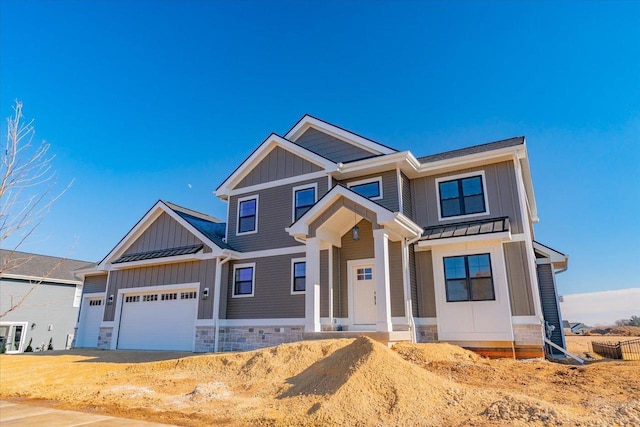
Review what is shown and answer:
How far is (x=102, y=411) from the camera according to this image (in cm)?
677

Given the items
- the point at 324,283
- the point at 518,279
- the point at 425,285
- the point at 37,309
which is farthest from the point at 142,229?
the point at 518,279

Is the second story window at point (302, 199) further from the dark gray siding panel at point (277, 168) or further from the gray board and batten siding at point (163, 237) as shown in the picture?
the gray board and batten siding at point (163, 237)

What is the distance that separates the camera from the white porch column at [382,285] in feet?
33.5

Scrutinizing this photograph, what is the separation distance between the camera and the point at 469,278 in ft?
38.8

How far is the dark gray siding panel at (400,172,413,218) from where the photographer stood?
1308cm

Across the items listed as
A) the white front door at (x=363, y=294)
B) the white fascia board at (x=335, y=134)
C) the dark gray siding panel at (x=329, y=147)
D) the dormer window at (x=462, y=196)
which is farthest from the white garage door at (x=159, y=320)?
the dormer window at (x=462, y=196)

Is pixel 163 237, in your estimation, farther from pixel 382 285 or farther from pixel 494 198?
pixel 494 198

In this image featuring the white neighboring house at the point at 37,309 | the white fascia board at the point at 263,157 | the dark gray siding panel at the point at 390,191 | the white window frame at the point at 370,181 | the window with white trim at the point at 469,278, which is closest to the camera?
the window with white trim at the point at 469,278

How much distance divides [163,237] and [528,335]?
14.1 m

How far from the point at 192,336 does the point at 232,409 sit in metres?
9.18

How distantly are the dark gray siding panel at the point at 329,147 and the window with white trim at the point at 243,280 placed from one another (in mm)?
5129

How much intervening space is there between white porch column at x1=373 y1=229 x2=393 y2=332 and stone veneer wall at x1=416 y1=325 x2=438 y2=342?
6.81 ft

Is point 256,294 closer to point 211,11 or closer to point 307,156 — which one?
point 307,156

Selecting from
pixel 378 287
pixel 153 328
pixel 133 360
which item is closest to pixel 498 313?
pixel 378 287
